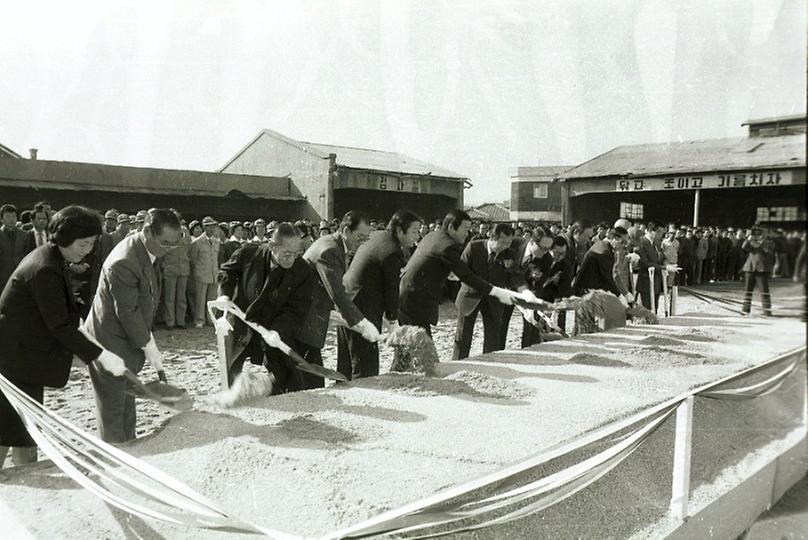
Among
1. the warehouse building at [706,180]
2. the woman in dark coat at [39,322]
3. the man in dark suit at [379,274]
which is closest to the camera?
the warehouse building at [706,180]

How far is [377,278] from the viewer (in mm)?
4711

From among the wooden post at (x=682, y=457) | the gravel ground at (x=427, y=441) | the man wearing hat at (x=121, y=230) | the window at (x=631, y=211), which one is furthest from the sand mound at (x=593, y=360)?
the window at (x=631, y=211)

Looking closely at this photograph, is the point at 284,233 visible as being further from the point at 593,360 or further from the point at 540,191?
the point at 540,191

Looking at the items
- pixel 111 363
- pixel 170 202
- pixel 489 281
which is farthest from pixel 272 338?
pixel 170 202

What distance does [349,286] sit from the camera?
4.78m

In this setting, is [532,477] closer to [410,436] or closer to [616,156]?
[410,436]

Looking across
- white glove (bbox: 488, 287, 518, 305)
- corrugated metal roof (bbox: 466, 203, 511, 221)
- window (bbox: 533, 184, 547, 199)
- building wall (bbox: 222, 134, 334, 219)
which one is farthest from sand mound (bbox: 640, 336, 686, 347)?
corrugated metal roof (bbox: 466, 203, 511, 221)

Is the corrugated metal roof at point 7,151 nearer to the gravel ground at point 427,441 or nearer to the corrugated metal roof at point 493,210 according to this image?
the gravel ground at point 427,441

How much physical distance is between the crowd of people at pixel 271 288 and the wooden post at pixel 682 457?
1.92 feet

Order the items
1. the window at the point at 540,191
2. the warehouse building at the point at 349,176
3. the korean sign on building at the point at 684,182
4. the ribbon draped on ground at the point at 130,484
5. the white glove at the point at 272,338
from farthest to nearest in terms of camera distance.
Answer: the window at the point at 540,191
the warehouse building at the point at 349,176
the korean sign on building at the point at 684,182
the white glove at the point at 272,338
the ribbon draped on ground at the point at 130,484

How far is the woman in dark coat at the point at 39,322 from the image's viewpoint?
284 cm

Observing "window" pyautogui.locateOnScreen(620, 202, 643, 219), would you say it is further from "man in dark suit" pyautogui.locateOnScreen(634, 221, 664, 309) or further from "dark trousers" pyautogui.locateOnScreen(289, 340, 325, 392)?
"dark trousers" pyautogui.locateOnScreen(289, 340, 325, 392)

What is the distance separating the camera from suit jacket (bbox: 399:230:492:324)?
5.05 metres

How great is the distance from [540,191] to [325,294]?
32655mm
